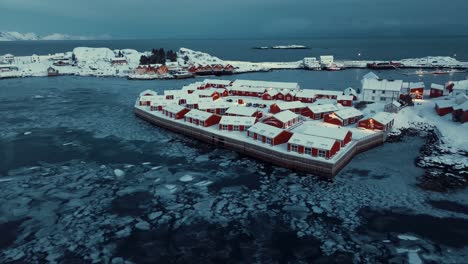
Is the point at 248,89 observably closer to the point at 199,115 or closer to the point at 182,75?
the point at 199,115

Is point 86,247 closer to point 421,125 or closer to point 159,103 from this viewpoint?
point 159,103

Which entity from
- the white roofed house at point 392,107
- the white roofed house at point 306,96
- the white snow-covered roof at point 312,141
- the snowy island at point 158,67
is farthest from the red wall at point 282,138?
the snowy island at point 158,67

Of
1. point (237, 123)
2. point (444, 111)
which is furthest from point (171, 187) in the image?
point (444, 111)

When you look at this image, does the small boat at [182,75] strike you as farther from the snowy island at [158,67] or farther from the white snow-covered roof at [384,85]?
the white snow-covered roof at [384,85]

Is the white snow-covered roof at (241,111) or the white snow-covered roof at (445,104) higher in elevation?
the white snow-covered roof at (445,104)

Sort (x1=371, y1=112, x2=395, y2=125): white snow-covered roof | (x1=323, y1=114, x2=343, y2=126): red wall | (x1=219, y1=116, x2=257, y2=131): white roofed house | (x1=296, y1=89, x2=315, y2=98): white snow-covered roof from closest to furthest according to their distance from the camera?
(x1=371, y1=112, x2=395, y2=125): white snow-covered roof, (x1=219, y1=116, x2=257, y2=131): white roofed house, (x1=323, y1=114, x2=343, y2=126): red wall, (x1=296, y1=89, x2=315, y2=98): white snow-covered roof

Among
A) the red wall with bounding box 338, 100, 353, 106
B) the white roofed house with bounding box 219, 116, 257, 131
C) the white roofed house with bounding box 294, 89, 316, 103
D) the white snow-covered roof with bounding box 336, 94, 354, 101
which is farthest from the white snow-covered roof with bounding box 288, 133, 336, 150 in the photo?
the white roofed house with bounding box 294, 89, 316, 103

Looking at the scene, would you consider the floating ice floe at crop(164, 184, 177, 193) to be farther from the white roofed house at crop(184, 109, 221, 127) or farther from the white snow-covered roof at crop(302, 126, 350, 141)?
the white snow-covered roof at crop(302, 126, 350, 141)
